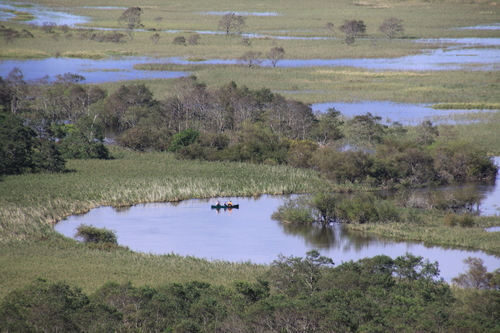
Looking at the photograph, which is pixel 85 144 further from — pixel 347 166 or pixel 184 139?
pixel 347 166

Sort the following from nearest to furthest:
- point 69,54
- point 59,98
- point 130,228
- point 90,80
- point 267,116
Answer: point 130,228, point 267,116, point 59,98, point 90,80, point 69,54

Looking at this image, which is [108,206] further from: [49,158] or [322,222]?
[322,222]

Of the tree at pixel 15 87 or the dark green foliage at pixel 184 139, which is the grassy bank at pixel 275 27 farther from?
the dark green foliage at pixel 184 139

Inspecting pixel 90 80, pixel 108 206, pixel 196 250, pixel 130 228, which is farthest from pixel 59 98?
pixel 196 250

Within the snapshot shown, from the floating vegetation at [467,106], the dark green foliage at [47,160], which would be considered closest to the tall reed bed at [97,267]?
the dark green foliage at [47,160]

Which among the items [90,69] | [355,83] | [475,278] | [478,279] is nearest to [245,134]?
[475,278]
